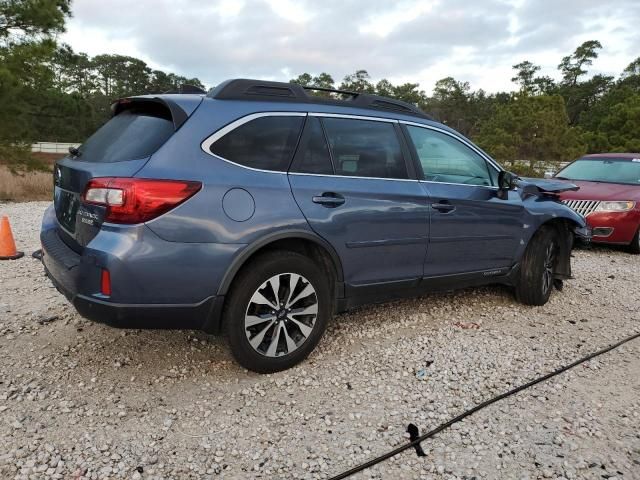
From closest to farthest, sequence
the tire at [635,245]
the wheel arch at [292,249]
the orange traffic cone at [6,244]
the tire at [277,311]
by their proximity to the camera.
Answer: the wheel arch at [292,249], the tire at [277,311], the orange traffic cone at [6,244], the tire at [635,245]

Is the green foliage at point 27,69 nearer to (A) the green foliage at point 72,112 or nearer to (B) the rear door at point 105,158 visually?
(A) the green foliage at point 72,112

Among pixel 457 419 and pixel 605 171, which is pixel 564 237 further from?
pixel 605 171

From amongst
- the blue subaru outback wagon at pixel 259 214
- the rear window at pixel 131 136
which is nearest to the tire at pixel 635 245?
the blue subaru outback wagon at pixel 259 214

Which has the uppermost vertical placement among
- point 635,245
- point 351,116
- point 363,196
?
point 351,116

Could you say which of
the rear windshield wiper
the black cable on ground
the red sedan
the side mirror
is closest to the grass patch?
the rear windshield wiper

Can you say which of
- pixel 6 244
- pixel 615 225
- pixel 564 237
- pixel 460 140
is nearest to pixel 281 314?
pixel 460 140

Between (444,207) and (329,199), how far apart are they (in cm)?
112

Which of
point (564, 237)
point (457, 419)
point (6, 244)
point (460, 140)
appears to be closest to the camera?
point (457, 419)

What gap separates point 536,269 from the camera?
4.73 metres

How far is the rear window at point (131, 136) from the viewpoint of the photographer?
9.33 feet

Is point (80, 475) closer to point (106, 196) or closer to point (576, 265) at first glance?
point (106, 196)

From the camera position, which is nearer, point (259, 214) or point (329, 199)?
point (259, 214)

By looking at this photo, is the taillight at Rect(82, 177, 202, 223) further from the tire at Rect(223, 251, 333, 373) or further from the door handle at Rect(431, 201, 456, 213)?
the door handle at Rect(431, 201, 456, 213)

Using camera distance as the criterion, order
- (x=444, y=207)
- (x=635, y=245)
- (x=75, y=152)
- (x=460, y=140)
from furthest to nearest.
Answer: (x=635, y=245), (x=460, y=140), (x=444, y=207), (x=75, y=152)
